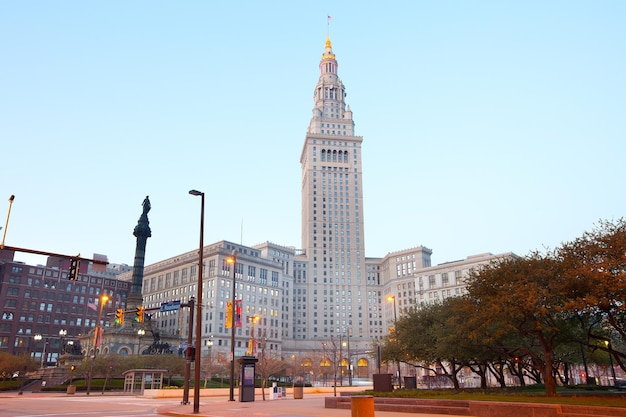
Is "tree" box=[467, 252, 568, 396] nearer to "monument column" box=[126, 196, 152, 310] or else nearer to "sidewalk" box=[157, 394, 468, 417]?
"sidewalk" box=[157, 394, 468, 417]

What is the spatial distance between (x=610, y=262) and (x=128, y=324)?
96929 millimetres

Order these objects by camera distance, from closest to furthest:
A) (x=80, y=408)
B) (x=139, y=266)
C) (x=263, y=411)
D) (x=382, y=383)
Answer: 1. (x=263, y=411)
2. (x=80, y=408)
3. (x=382, y=383)
4. (x=139, y=266)

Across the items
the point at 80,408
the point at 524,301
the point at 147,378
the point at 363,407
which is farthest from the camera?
the point at 147,378

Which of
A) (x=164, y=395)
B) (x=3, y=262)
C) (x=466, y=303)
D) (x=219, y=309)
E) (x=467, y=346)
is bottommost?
(x=164, y=395)

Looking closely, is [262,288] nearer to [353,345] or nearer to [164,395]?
[353,345]

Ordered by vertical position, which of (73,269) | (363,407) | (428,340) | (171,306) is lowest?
(363,407)

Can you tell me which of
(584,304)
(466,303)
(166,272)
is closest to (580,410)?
(584,304)

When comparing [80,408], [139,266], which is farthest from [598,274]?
[139,266]

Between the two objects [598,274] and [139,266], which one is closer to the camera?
[598,274]

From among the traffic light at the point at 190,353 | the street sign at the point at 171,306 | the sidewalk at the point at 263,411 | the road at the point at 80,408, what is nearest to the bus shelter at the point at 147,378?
the road at the point at 80,408

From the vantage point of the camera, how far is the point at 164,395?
4747cm

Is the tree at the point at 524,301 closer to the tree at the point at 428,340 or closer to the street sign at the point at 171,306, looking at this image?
the tree at the point at 428,340

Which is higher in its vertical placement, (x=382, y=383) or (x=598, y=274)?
(x=598, y=274)

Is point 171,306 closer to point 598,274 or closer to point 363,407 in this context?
point 363,407
